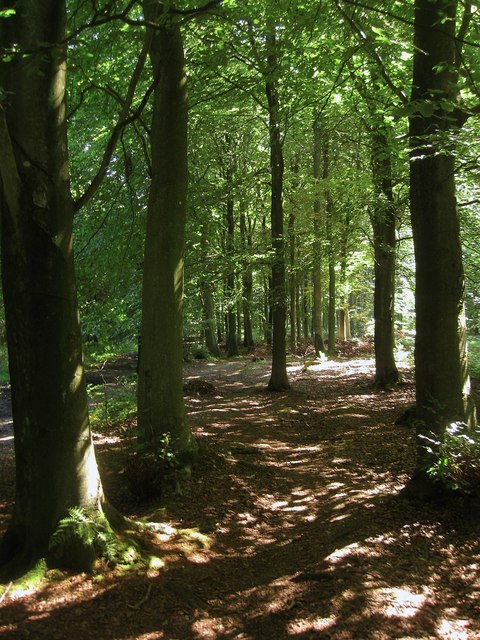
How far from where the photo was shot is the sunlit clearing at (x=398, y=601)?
3.36m

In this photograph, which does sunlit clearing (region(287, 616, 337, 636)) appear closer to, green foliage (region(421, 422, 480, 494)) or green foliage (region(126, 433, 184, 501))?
green foliage (region(421, 422, 480, 494))

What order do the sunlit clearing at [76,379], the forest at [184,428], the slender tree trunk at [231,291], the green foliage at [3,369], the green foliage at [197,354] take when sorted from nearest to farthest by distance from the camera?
the forest at [184,428]
the sunlit clearing at [76,379]
the slender tree trunk at [231,291]
the green foliage at [3,369]
the green foliage at [197,354]

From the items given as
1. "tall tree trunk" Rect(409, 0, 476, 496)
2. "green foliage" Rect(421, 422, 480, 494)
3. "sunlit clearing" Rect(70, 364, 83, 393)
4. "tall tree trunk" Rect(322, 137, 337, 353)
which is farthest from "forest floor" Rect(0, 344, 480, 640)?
"tall tree trunk" Rect(322, 137, 337, 353)

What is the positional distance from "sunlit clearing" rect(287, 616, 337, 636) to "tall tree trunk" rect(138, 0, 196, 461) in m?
3.40

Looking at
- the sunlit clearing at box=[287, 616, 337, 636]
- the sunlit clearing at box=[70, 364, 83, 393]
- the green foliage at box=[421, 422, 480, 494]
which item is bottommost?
the sunlit clearing at box=[287, 616, 337, 636]

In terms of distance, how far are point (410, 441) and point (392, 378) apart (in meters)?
5.58

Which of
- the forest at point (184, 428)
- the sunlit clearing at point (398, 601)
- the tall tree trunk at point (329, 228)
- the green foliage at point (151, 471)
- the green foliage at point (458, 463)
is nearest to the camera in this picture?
the sunlit clearing at point (398, 601)

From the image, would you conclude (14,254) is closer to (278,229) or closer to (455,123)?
(455,123)

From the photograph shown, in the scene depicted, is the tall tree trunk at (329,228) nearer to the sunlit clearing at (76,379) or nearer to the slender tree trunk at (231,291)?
the slender tree trunk at (231,291)

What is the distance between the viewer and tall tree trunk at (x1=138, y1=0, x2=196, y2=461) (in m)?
6.59

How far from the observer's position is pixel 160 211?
669 centimetres

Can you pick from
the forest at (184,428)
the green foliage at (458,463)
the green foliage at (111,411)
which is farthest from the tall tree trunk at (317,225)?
the green foliage at (458,463)

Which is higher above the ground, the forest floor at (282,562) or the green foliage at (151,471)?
the green foliage at (151,471)

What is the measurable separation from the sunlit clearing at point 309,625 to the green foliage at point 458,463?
1.91 m
